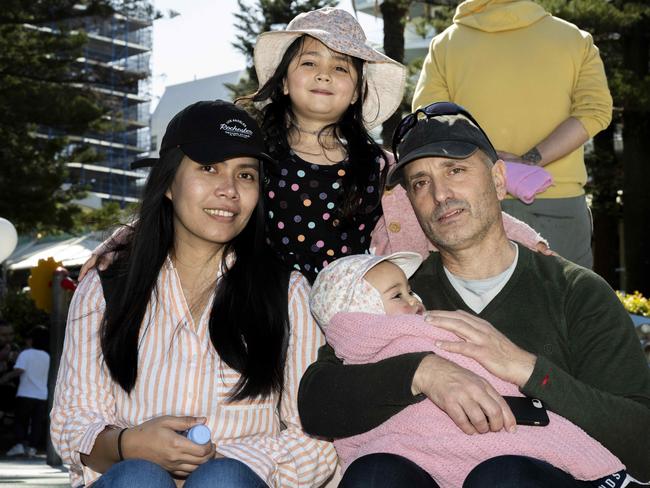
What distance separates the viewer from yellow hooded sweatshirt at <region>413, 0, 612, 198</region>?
4.92 m

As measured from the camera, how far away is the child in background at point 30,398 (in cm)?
1605

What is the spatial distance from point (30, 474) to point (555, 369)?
9295mm

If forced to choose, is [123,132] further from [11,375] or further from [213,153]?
[213,153]

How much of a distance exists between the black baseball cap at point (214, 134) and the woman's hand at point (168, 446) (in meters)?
0.84

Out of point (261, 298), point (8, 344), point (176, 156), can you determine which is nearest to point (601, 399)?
point (261, 298)

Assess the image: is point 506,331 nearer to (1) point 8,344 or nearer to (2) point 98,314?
(2) point 98,314

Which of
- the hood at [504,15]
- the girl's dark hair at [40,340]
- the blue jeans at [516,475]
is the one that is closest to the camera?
the blue jeans at [516,475]

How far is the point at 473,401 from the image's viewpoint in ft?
9.80

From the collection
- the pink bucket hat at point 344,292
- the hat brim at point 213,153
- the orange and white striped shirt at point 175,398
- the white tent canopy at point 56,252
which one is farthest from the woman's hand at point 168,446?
the white tent canopy at point 56,252

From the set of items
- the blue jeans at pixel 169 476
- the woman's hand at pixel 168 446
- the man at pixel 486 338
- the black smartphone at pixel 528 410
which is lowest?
the blue jeans at pixel 169 476

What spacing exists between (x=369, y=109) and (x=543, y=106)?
0.80m

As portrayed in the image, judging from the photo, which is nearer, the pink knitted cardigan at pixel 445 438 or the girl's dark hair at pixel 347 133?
the pink knitted cardigan at pixel 445 438

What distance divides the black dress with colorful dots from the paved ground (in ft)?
18.4

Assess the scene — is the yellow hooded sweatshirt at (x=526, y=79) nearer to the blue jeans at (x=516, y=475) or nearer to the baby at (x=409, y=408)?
the baby at (x=409, y=408)
